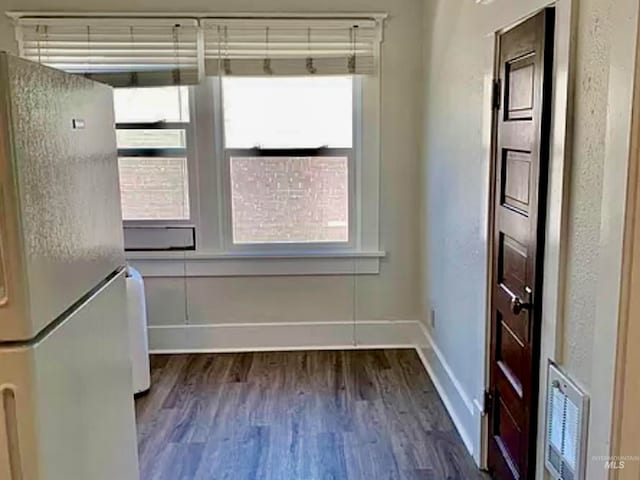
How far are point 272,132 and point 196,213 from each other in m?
0.75

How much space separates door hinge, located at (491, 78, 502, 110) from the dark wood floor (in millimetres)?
1602

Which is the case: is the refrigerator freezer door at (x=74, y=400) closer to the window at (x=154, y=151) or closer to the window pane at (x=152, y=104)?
the window at (x=154, y=151)

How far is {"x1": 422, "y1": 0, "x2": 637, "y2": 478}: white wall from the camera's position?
3.85ft

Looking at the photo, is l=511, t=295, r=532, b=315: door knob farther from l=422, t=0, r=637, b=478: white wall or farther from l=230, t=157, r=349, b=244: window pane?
l=230, t=157, r=349, b=244: window pane

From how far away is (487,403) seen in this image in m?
2.69

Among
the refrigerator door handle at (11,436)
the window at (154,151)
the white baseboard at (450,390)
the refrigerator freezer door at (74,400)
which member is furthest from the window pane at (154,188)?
the refrigerator door handle at (11,436)

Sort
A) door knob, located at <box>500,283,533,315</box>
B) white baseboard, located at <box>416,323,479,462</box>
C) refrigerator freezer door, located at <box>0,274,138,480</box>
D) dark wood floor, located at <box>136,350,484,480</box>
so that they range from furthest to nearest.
Result: white baseboard, located at <box>416,323,479,462</box>, dark wood floor, located at <box>136,350,484,480</box>, door knob, located at <box>500,283,533,315</box>, refrigerator freezer door, located at <box>0,274,138,480</box>

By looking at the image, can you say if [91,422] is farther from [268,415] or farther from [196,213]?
[196,213]

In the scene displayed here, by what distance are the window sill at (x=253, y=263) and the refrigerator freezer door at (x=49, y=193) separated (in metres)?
2.56

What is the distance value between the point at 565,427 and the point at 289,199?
8.80 ft

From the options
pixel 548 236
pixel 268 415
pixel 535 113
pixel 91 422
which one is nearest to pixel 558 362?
pixel 548 236

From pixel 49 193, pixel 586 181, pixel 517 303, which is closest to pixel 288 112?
pixel 517 303

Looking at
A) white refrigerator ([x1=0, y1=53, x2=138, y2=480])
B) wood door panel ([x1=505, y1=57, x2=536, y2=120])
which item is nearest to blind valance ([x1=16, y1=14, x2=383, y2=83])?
wood door panel ([x1=505, y1=57, x2=536, y2=120])

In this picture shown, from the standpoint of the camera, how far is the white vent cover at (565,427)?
1.71 m
